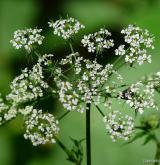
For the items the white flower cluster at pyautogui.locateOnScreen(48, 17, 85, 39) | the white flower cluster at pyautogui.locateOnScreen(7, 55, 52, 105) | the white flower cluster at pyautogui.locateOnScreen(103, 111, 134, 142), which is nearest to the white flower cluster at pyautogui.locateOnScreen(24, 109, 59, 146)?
the white flower cluster at pyautogui.locateOnScreen(7, 55, 52, 105)

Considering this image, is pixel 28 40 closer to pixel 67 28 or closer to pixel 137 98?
pixel 67 28

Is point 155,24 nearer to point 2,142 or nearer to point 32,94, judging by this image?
point 2,142

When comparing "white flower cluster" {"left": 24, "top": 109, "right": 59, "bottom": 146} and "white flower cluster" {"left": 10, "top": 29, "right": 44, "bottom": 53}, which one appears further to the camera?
A: "white flower cluster" {"left": 10, "top": 29, "right": 44, "bottom": 53}

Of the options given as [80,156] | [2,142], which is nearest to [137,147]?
[2,142]

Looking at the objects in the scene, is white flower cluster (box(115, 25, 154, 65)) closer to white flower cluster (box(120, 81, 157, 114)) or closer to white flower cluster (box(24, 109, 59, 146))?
white flower cluster (box(120, 81, 157, 114))

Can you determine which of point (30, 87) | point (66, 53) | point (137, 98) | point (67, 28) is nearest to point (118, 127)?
point (137, 98)
